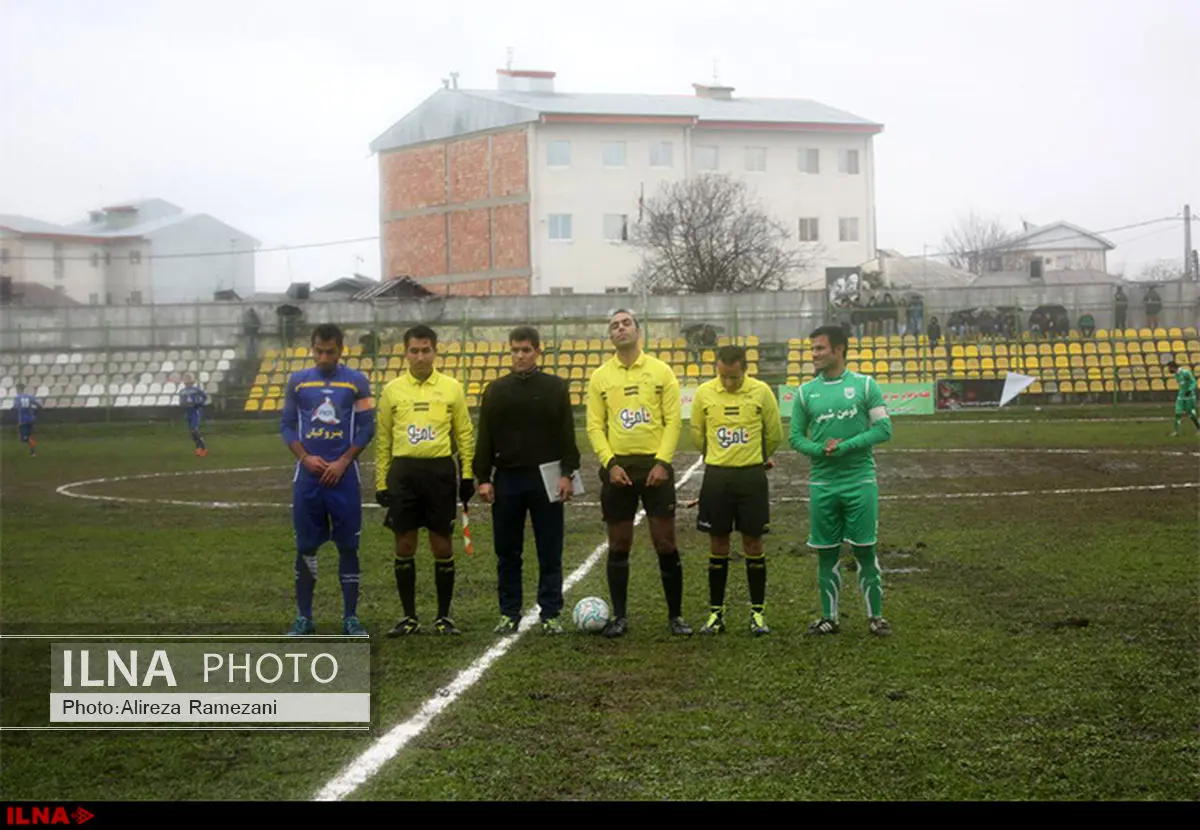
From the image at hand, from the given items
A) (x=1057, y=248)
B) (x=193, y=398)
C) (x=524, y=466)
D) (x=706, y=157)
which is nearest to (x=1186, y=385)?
(x=193, y=398)

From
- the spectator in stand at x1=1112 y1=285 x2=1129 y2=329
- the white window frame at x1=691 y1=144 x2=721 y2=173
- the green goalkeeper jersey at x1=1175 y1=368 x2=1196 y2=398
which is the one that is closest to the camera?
the green goalkeeper jersey at x1=1175 y1=368 x2=1196 y2=398

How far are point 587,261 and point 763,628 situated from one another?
62.8 metres

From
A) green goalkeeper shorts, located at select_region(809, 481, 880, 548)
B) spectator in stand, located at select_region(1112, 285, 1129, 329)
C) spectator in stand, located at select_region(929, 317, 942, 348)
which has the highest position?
spectator in stand, located at select_region(1112, 285, 1129, 329)

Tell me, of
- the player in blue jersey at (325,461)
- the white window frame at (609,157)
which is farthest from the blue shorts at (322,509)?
the white window frame at (609,157)

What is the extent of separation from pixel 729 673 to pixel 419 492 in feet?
9.14

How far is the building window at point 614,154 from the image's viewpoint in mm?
72188

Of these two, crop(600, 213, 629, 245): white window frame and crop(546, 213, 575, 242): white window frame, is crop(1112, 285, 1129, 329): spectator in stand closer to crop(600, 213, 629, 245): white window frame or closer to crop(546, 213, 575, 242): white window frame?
crop(600, 213, 629, 245): white window frame

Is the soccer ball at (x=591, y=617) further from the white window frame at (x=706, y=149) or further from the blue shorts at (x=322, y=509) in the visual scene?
the white window frame at (x=706, y=149)

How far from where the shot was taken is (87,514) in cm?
2005

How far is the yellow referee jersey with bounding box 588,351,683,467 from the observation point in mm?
10141

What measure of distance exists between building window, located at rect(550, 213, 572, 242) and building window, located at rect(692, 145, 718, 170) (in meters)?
8.19

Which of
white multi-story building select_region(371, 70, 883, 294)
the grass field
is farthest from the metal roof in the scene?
the grass field

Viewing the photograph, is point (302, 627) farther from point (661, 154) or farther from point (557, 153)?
point (661, 154)

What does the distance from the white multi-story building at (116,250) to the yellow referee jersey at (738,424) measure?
548 cm
